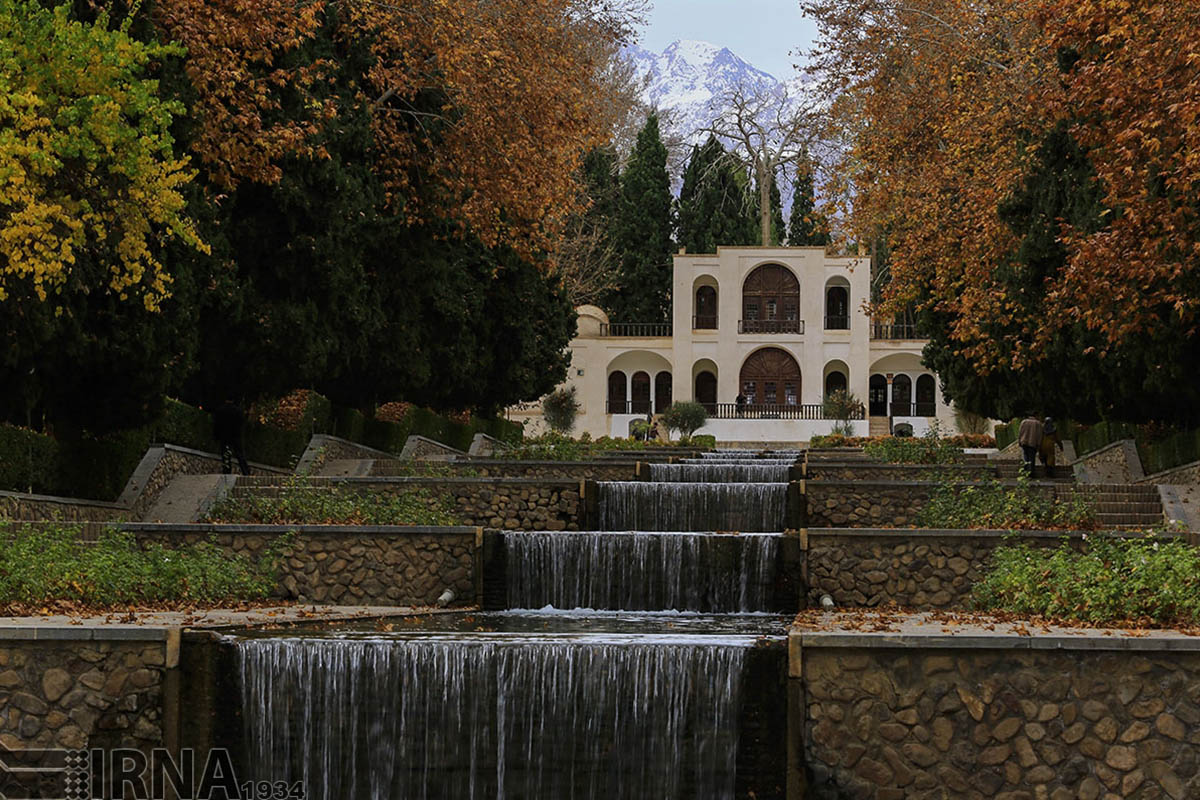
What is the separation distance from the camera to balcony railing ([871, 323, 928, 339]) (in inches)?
2190

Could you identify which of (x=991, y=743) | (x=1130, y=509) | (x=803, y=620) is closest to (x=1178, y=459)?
(x=1130, y=509)

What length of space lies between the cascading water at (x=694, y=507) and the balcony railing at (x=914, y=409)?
127ft

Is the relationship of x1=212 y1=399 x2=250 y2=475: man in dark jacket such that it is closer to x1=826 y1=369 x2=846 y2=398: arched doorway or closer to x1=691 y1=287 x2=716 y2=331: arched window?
x1=691 y1=287 x2=716 y2=331: arched window

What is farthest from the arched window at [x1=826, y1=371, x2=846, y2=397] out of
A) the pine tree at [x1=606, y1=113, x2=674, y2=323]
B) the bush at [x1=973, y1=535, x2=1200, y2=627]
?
the bush at [x1=973, y1=535, x2=1200, y2=627]

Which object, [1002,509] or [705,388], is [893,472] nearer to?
[1002,509]

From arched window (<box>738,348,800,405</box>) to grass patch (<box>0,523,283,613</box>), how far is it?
137 ft

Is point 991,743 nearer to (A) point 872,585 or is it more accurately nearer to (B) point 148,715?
(A) point 872,585

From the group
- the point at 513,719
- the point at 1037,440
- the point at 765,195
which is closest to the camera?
the point at 513,719

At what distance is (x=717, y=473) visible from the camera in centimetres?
2130

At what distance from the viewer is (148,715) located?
10.5m

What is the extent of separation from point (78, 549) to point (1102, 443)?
56.1 ft

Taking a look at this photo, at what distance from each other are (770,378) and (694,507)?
38059 millimetres

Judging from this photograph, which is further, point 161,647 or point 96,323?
point 96,323

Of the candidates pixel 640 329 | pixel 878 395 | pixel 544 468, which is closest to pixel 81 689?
pixel 544 468
